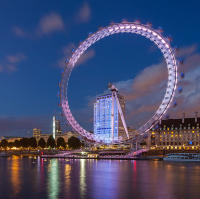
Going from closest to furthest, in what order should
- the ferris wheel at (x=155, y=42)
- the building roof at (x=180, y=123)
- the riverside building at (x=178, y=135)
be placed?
1. the ferris wheel at (x=155, y=42)
2. the riverside building at (x=178, y=135)
3. the building roof at (x=180, y=123)

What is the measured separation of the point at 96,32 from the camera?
204 feet

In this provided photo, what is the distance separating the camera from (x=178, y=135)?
11644 cm

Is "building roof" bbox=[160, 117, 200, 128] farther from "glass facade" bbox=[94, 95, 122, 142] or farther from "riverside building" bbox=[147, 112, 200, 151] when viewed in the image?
"glass facade" bbox=[94, 95, 122, 142]

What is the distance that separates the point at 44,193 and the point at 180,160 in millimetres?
56041

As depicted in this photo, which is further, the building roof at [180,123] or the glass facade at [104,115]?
the glass facade at [104,115]

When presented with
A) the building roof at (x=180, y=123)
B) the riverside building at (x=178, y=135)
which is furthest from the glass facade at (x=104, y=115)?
the building roof at (x=180, y=123)

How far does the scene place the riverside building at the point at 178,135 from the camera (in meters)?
113

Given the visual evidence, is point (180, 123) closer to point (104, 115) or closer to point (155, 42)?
point (104, 115)

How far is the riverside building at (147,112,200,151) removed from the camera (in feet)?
371

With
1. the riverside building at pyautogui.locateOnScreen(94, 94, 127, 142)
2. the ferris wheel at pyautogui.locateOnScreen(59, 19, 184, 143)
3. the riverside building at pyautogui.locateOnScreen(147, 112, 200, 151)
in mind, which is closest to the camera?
the ferris wheel at pyautogui.locateOnScreen(59, 19, 184, 143)

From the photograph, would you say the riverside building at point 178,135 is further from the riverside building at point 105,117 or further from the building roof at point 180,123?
the riverside building at point 105,117

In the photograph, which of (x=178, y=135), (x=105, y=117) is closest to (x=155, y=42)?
(x=178, y=135)

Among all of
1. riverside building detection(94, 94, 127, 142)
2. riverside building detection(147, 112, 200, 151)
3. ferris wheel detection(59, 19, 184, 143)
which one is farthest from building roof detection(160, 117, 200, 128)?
ferris wheel detection(59, 19, 184, 143)

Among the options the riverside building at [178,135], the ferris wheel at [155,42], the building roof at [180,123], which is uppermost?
the ferris wheel at [155,42]
